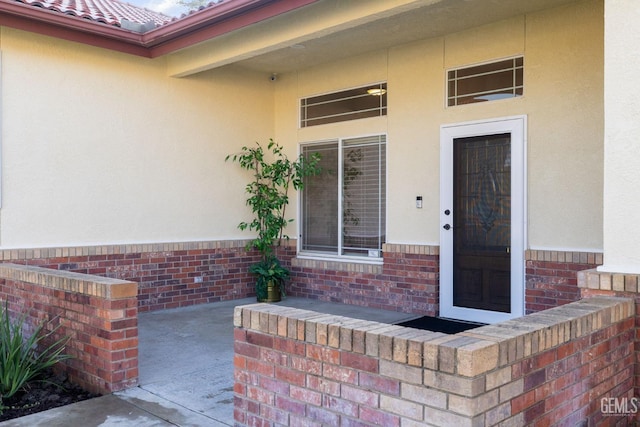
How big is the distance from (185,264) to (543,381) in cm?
583

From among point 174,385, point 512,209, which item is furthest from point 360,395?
point 512,209

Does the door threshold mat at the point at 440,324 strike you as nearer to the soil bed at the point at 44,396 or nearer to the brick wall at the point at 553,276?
the brick wall at the point at 553,276

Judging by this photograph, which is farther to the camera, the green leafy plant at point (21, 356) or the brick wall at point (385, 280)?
the brick wall at point (385, 280)

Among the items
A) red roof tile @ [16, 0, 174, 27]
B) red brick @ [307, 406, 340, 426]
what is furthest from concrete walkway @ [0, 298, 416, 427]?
red roof tile @ [16, 0, 174, 27]

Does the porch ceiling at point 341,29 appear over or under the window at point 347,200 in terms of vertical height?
over

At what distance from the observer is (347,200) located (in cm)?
787

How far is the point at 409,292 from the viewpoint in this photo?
6977 mm

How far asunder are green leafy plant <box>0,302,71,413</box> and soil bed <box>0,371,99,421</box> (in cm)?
6

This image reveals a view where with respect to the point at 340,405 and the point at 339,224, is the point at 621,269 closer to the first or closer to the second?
the point at 340,405

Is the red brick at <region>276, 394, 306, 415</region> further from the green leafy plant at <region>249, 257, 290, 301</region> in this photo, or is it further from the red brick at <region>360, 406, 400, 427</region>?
the green leafy plant at <region>249, 257, 290, 301</region>

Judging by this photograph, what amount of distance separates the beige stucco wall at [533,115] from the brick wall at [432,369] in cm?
260

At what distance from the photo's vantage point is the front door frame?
6.01m

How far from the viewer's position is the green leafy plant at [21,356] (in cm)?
392

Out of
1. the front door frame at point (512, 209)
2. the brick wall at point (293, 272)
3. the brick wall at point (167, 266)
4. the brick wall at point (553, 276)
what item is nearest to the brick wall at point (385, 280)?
the brick wall at point (293, 272)
